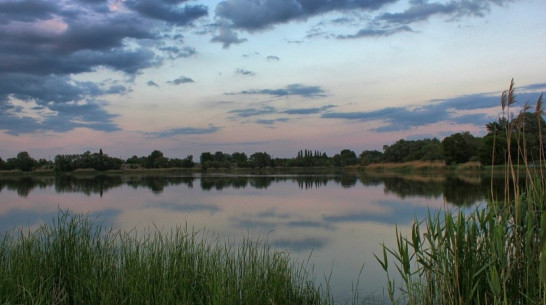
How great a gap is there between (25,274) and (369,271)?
6169 millimetres

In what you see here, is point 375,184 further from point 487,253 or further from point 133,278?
point 133,278

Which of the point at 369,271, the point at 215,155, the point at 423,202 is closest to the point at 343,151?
the point at 215,155

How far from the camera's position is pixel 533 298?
404 cm

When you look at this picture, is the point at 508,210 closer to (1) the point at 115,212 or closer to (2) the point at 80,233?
(2) the point at 80,233

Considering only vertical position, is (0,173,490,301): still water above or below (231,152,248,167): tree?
below

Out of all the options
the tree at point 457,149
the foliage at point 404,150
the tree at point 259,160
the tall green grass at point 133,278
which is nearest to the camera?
the tall green grass at point 133,278

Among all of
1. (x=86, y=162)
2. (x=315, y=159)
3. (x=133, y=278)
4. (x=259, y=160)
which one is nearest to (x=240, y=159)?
(x=259, y=160)

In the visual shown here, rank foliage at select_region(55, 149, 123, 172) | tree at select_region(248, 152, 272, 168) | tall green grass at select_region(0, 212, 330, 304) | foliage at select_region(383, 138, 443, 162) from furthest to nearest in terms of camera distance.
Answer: tree at select_region(248, 152, 272, 168) < foliage at select_region(55, 149, 123, 172) < foliage at select_region(383, 138, 443, 162) < tall green grass at select_region(0, 212, 330, 304)

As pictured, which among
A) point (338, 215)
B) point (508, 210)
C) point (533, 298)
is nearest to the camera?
point (533, 298)

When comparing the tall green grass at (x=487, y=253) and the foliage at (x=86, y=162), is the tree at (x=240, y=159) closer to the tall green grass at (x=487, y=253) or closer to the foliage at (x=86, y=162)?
the foliage at (x=86, y=162)

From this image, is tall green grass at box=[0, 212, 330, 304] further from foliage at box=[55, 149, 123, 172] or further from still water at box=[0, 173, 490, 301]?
foliage at box=[55, 149, 123, 172]

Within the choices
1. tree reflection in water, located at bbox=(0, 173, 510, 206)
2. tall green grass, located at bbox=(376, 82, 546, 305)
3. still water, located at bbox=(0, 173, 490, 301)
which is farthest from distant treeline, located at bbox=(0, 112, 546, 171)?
tall green grass, located at bbox=(376, 82, 546, 305)

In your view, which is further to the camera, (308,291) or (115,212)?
(115,212)

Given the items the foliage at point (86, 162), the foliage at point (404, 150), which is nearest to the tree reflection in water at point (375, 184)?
the foliage at point (404, 150)
